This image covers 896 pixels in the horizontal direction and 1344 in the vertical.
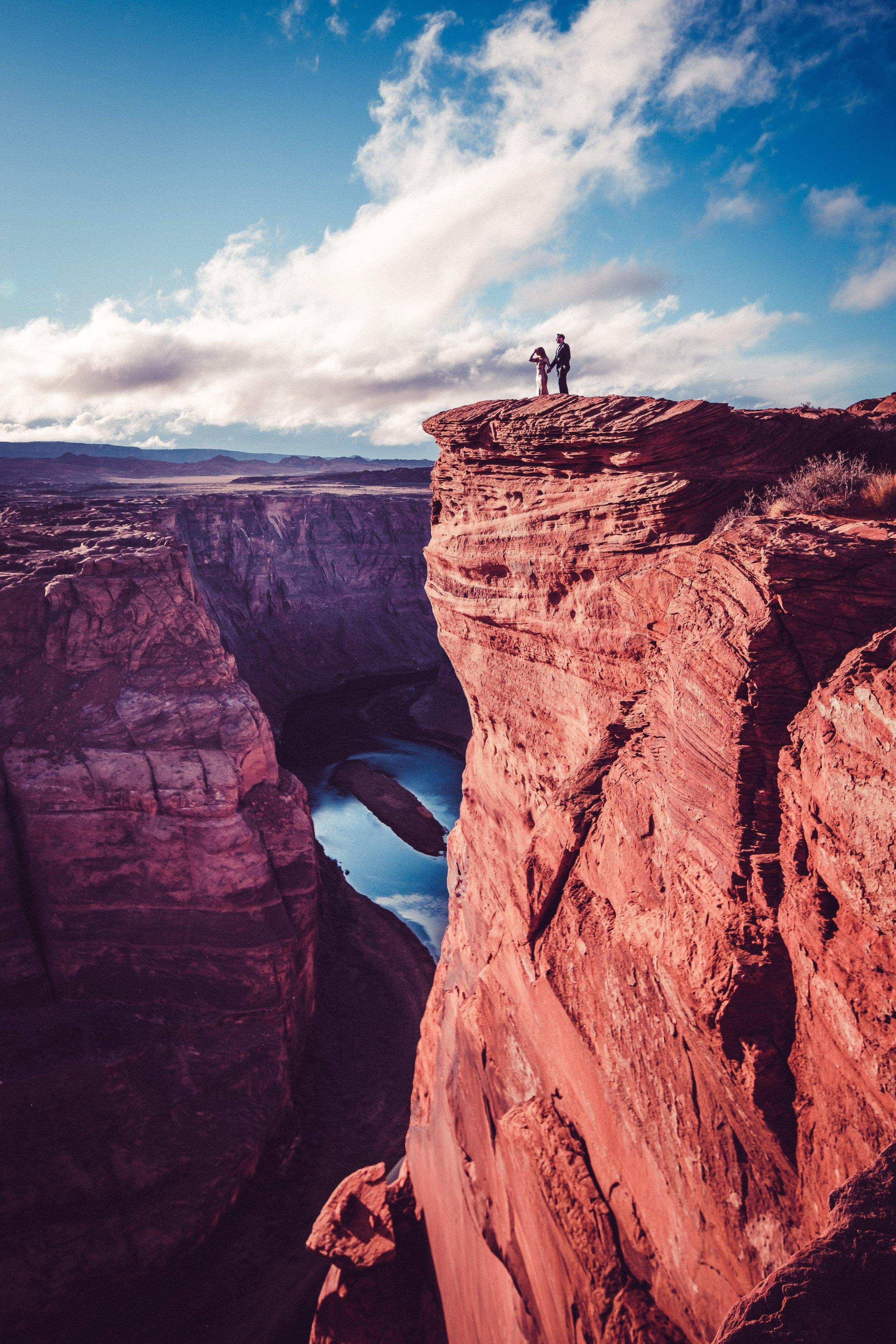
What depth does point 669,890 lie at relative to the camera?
5773 millimetres

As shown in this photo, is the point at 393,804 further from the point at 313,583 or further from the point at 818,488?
the point at 818,488

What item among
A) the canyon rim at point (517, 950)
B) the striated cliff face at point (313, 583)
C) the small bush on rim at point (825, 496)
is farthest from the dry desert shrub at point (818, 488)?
the striated cliff face at point (313, 583)

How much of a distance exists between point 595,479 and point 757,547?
329 cm

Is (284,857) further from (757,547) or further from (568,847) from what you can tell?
(757,547)

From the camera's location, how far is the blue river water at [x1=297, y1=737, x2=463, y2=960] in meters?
31.4

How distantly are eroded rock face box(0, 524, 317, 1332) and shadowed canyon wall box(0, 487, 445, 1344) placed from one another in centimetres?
5

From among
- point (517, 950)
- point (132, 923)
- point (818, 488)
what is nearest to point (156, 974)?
point (132, 923)

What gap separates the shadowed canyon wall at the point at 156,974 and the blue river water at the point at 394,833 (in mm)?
5115

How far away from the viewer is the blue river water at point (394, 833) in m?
31.4

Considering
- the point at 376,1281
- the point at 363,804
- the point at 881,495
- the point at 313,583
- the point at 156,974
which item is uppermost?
the point at 881,495

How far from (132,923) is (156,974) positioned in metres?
1.51

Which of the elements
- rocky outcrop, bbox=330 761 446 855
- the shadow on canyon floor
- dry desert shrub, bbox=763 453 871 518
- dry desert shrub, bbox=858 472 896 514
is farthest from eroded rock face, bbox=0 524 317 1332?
dry desert shrub, bbox=858 472 896 514

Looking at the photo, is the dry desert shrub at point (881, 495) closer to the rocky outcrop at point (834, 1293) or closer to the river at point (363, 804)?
the rocky outcrop at point (834, 1293)

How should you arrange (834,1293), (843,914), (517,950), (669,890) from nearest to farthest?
(834,1293), (843,914), (669,890), (517,950)
